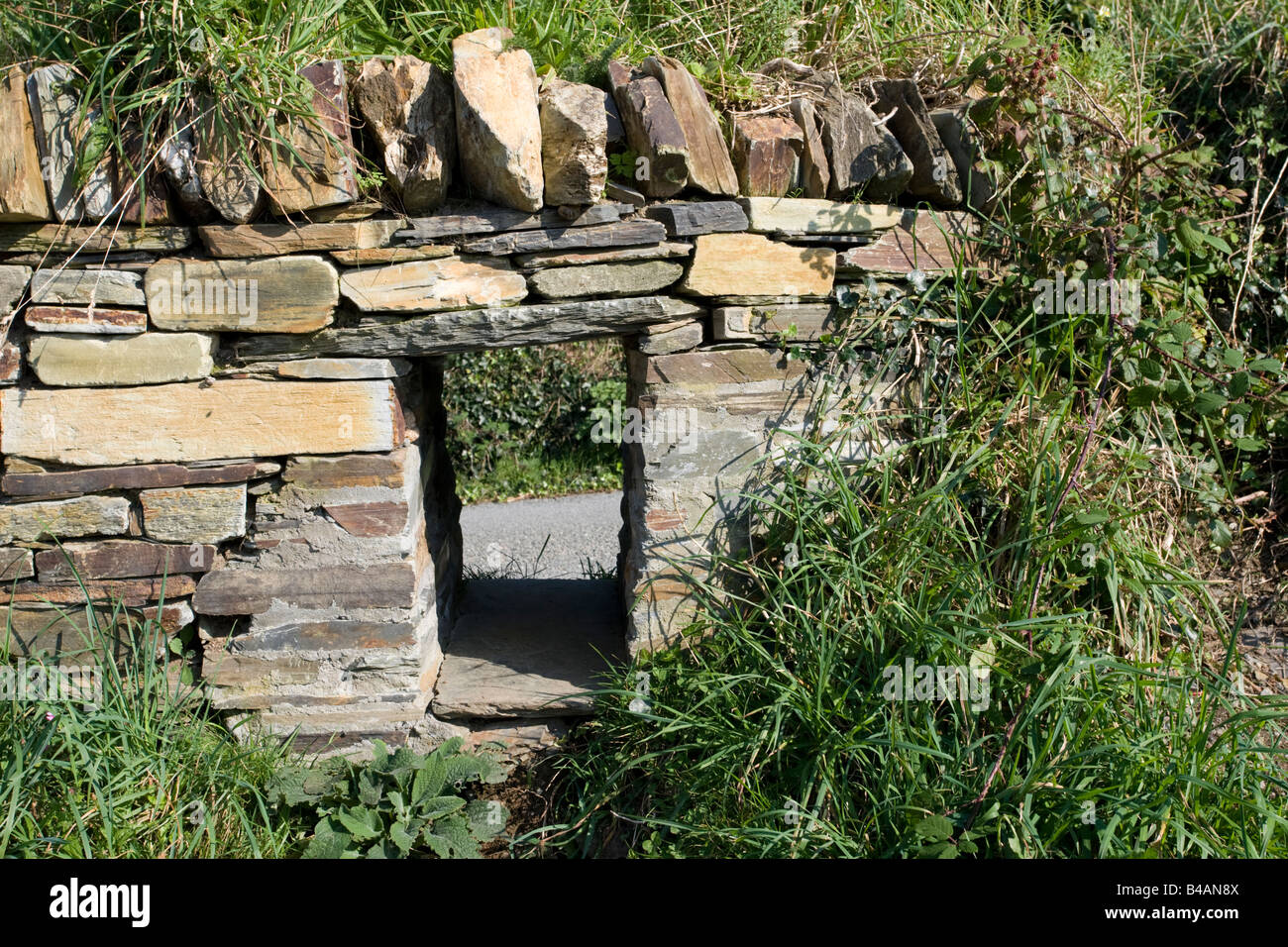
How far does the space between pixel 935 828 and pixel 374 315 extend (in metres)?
2.11

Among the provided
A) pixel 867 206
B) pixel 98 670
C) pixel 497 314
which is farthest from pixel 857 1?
pixel 98 670

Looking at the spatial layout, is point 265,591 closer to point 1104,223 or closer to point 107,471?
point 107,471

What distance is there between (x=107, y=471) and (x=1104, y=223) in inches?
127

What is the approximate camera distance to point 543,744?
3020 mm

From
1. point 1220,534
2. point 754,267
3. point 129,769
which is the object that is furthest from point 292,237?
point 1220,534

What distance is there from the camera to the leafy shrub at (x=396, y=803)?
102 inches

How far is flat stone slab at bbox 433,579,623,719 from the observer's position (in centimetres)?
299

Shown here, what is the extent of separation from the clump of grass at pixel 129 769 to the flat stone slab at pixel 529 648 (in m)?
0.63

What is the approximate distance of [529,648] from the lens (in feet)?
11.1

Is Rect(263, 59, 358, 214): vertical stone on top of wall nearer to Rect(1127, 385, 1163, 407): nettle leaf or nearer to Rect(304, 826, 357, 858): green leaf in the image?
Rect(304, 826, 357, 858): green leaf

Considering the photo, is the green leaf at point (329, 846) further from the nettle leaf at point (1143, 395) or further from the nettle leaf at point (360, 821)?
the nettle leaf at point (1143, 395)

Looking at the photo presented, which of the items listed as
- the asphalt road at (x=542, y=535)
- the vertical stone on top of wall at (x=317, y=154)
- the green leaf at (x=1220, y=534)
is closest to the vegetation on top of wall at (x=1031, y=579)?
the green leaf at (x=1220, y=534)

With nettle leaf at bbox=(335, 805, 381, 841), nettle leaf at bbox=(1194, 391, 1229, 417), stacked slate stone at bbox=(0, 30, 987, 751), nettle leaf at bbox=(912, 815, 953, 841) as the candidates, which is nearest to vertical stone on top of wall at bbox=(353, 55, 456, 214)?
stacked slate stone at bbox=(0, 30, 987, 751)

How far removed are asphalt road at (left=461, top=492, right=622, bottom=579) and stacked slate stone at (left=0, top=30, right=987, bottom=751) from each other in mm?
1961
